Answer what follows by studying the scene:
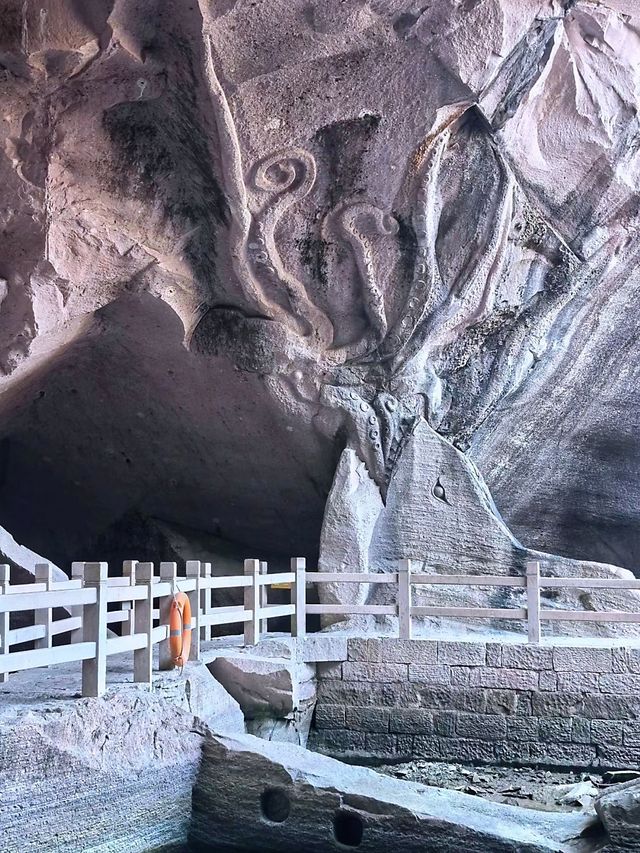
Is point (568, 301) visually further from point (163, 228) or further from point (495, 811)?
point (495, 811)

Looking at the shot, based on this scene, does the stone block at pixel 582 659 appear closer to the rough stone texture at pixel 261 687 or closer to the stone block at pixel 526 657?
the stone block at pixel 526 657

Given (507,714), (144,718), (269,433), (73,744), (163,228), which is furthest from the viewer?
(269,433)

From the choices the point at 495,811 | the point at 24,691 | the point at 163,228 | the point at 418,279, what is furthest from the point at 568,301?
the point at 24,691

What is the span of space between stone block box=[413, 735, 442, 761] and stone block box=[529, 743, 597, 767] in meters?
0.73

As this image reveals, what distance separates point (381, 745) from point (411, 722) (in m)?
0.30

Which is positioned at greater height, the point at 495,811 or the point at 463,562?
the point at 463,562

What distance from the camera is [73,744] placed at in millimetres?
4684

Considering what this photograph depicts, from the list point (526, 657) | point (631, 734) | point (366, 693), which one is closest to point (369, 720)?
point (366, 693)

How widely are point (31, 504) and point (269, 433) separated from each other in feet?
12.7

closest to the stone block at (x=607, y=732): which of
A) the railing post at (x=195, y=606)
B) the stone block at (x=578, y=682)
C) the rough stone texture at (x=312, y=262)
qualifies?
the stone block at (x=578, y=682)

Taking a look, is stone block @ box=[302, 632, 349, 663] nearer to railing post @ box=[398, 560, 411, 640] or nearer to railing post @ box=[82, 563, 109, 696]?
railing post @ box=[398, 560, 411, 640]

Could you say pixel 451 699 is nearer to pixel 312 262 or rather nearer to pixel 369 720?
pixel 369 720

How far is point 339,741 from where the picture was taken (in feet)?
26.3

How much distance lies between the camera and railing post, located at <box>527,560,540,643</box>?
8102mm
